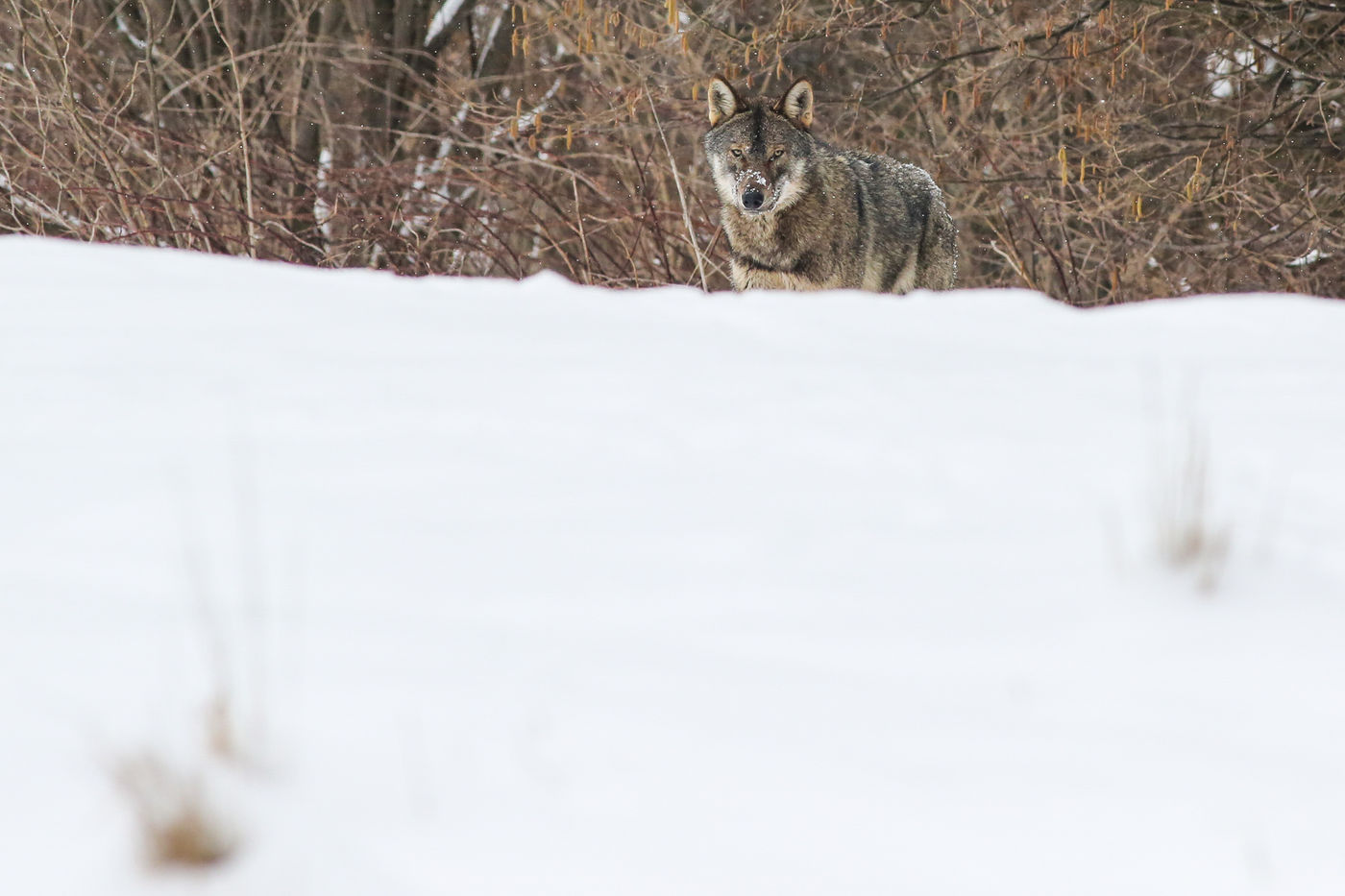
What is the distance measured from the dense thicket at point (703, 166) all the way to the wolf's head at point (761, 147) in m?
0.28

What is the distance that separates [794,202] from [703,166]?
273 cm

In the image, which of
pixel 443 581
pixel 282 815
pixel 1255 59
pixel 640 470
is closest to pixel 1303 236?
pixel 1255 59

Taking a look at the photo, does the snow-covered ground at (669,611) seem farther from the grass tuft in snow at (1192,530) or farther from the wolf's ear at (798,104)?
the wolf's ear at (798,104)

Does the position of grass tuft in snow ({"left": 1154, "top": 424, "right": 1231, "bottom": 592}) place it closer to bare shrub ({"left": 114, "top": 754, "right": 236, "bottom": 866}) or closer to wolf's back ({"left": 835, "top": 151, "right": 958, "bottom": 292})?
bare shrub ({"left": 114, "top": 754, "right": 236, "bottom": 866})

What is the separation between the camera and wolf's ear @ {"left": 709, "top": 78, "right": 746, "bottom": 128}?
6.82m

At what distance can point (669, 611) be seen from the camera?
2.42 metres

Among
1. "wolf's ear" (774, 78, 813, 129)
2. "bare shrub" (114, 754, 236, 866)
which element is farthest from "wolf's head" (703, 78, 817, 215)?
"bare shrub" (114, 754, 236, 866)

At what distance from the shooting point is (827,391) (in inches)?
127

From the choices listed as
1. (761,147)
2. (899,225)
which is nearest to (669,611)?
(761,147)

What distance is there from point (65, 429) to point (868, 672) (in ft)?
5.92

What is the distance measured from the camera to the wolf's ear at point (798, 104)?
6836 millimetres

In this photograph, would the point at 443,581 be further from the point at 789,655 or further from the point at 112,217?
the point at 112,217

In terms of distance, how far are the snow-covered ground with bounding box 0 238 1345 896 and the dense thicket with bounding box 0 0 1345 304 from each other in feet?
11.6

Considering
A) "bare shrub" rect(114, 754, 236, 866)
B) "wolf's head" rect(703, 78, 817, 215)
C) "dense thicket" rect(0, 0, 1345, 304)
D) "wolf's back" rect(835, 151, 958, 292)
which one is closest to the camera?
"bare shrub" rect(114, 754, 236, 866)
